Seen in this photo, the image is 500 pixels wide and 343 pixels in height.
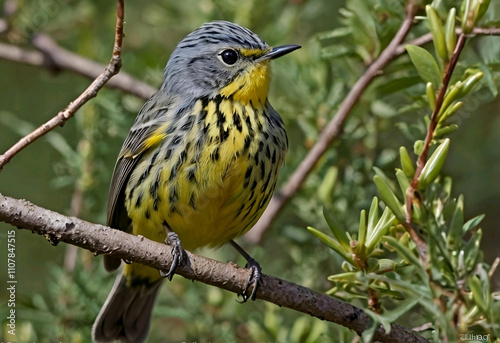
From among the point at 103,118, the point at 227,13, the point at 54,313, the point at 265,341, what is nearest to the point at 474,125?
the point at 227,13

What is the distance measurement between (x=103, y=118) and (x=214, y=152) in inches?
62.7

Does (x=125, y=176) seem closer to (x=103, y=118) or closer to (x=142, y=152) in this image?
(x=142, y=152)

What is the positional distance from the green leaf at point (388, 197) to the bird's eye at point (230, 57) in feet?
5.69

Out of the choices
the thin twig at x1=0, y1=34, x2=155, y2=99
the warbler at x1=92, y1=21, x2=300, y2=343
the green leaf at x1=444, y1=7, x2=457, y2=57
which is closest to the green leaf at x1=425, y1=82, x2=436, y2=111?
the green leaf at x1=444, y1=7, x2=457, y2=57

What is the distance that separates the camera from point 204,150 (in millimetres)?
3576

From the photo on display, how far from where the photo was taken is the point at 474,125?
192 inches

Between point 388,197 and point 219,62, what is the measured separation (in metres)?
1.81

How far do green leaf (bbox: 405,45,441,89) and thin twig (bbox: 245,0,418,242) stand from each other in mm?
906

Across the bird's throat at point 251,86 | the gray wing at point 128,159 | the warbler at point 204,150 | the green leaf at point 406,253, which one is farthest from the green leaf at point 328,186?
the green leaf at point 406,253

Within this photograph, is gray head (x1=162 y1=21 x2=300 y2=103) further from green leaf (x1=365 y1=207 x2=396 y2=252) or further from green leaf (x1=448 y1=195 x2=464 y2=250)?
green leaf (x1=448 y1=195 x2=464 y2=250)

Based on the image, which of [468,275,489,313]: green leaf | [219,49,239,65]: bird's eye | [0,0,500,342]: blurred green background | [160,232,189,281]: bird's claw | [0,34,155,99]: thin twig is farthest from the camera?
[0,34,155,99]: thin twig

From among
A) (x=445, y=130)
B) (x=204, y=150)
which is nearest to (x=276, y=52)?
(x=204, y=150)

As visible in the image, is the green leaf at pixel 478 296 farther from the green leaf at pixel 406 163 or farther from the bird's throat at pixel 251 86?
the bird's throat at pixel 251 86

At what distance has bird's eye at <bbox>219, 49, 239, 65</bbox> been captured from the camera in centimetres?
401
